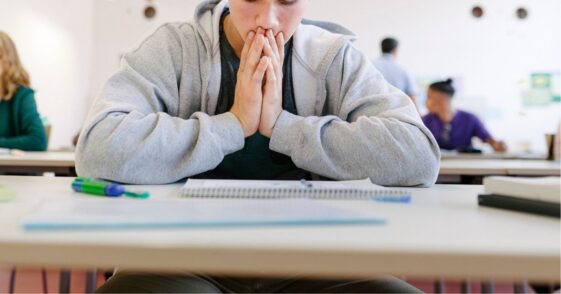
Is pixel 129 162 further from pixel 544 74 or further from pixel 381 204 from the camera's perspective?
pixel 544 74

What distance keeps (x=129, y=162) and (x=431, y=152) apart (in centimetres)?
56

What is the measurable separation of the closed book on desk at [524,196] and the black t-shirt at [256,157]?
0.52m

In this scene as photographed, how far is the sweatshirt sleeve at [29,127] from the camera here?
2600mm

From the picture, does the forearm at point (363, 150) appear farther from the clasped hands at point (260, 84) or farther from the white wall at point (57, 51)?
the white wall at point (57, 51)

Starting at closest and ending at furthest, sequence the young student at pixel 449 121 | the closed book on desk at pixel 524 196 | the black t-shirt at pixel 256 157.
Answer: the closed book on desk at pixel 524 196 → the black t-shirt at pixel 256 157 → the young student at pixel 449 121

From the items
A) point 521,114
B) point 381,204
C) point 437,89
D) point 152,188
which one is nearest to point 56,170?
point 152,188

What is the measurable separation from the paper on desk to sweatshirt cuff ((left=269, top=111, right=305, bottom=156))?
0.37 metres

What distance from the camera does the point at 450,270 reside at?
1.27 feet

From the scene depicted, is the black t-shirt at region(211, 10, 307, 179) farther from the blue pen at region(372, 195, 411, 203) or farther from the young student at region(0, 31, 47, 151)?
the young student at region(0, 31, 47, 151)

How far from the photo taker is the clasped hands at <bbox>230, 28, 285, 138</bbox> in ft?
3.32

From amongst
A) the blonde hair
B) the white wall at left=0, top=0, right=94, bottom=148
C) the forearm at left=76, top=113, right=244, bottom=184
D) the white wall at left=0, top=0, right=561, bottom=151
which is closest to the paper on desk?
the forearm at left=76, top=113, right=244, bottom=184

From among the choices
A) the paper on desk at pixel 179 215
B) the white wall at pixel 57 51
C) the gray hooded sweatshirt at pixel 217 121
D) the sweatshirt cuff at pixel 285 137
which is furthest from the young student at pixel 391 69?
the paper on desk at pixel 179 215

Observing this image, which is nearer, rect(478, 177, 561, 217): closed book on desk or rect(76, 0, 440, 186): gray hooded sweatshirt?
rect(478, 177, 561, 217): closed book on desk

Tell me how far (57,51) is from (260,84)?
205 inches
